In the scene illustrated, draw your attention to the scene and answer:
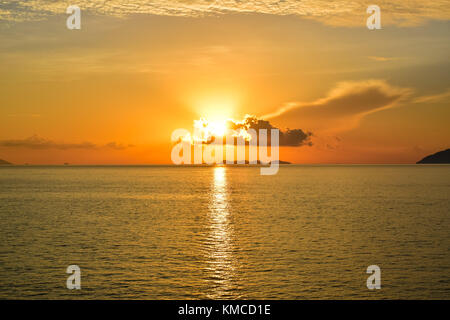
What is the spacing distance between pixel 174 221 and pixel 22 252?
91.4 ft

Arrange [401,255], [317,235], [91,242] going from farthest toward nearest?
1. [317,235]
2. [91,242]
3. [401,255]

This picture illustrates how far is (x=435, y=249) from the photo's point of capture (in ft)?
145

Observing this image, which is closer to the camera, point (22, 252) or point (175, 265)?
point (175, 265)

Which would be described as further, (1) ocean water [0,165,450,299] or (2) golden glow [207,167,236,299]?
(2) golden glow [207,167,236,299]

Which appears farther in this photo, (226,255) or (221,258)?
(226,255)

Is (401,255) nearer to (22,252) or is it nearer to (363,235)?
(363,235)

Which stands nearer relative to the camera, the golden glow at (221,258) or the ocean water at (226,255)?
the ocean water at (226,255)

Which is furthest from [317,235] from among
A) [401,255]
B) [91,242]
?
[91,242]

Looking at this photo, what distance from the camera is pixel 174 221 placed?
2685 inches
